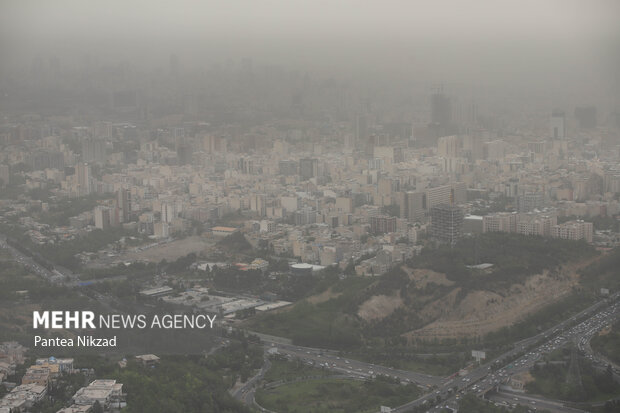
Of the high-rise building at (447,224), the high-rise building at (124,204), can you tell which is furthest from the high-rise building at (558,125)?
the high-rise building at (124,204)

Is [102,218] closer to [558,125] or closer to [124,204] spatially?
[124,204]

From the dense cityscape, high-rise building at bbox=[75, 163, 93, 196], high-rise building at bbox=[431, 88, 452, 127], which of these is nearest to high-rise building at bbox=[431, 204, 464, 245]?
the dense cityscape

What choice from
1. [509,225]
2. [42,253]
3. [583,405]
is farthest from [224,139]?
[583,405]

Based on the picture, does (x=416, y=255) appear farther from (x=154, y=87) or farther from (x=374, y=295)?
(x=154, y=87)

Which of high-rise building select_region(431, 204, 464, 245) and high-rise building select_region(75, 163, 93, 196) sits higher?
high-rise building select_region(75, 163, 93, 196)

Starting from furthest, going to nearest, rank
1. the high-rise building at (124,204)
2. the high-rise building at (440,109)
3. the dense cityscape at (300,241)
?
the high-rise building at (440,109)
the high-rise building at (124,204)
the dense cityscape at (300,241)

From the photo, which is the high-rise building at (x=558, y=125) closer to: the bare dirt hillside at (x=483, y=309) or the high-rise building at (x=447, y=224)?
the high-rise building at (x=447, y=224)

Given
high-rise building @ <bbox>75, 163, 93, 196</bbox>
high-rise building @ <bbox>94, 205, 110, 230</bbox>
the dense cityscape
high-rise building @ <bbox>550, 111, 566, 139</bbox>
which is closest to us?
the dense cityscape

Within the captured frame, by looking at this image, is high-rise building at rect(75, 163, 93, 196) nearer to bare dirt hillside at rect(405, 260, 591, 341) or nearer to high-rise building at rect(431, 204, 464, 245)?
high-rise building at rect(431, 204, 464, 245)

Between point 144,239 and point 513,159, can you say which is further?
point 513,159
